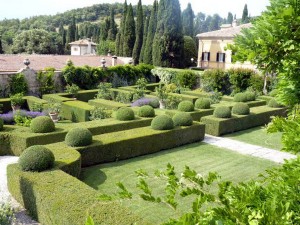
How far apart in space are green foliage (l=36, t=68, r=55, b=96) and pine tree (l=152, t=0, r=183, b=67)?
15.2m

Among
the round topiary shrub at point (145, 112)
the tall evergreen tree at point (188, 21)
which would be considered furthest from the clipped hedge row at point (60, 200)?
the tall evergreen tree at point (188, 21)

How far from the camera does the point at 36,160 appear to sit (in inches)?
328

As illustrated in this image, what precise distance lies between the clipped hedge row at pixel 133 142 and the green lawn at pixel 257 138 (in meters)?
2.42

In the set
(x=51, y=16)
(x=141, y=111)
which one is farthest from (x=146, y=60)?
(x=51, y=16)

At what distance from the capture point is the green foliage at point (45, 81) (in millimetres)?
22661

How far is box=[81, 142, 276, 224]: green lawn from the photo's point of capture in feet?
30.5

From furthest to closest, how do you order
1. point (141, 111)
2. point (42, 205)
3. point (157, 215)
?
point (141, 111), point (157, 215), point (42, 205)

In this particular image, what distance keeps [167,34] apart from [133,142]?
25.2 m

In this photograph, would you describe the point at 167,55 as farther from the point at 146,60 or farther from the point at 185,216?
the point at 185,216

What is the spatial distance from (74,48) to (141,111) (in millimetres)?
49853

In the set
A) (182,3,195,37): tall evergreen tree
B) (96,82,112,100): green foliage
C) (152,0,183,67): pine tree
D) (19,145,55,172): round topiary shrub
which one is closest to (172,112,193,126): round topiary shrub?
(19,145,55,172): round topiary shrub

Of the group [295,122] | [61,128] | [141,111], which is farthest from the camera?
[141,111]

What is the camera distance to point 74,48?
202ft

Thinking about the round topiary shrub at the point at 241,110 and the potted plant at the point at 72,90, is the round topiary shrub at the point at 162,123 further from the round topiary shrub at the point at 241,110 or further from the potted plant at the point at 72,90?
the potted plant at the point at 72,90
